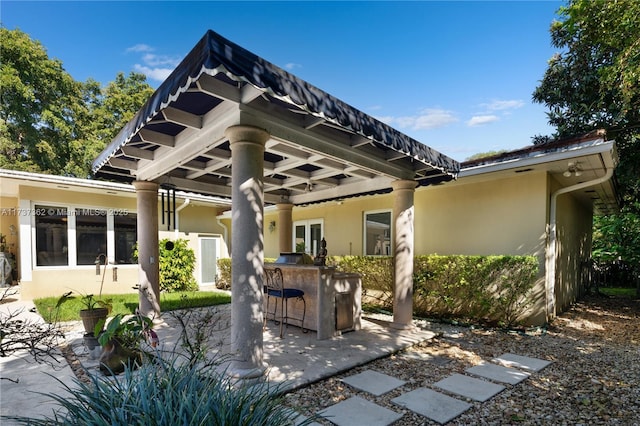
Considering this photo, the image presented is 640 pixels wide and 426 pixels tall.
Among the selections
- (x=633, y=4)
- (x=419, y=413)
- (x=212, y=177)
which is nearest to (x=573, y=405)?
(x=419, y=413)

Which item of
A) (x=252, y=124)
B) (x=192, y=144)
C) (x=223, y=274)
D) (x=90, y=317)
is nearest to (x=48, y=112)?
(x=223, y=274)

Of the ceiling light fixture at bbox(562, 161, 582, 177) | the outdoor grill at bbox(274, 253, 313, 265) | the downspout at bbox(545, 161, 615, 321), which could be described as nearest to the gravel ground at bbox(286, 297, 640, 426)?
the downspout at bbox(545, 161, 615, 321)

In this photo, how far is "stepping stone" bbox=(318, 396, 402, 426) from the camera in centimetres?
275

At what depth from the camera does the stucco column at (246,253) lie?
3.37 meters

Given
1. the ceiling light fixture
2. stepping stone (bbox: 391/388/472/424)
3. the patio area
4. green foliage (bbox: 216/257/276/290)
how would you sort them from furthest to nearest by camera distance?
green foliage (bbox: 216/257/276/290) < the ceiling light fixture < the patio area < stepping stone (bbox: 391/388/472/424)

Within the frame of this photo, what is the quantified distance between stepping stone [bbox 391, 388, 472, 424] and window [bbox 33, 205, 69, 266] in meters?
9.93

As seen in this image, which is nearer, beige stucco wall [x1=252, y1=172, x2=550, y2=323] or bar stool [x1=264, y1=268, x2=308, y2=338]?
bar stool [x1=264, y1=268, x2=308, y2=338]

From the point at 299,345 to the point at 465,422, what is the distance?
256 cm

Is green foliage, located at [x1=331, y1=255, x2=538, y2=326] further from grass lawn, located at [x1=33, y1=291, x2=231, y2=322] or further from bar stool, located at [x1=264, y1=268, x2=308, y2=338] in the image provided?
grass lawn, located at [x1=33, y1=291, x2=231, y2=322]

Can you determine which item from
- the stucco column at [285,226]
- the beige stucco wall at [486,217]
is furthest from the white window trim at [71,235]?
the beige stucco wall at [486,217]

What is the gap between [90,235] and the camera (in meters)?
9.43

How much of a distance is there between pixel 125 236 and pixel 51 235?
1.81m

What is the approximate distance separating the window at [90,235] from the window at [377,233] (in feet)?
26.1

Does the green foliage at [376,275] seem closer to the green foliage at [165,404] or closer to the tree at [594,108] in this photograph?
the green foliage at [165,404]
